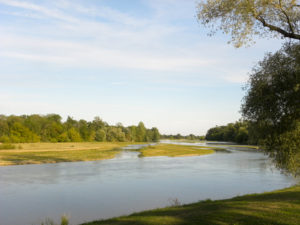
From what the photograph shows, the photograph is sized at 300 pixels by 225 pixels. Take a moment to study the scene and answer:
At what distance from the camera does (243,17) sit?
13641mm

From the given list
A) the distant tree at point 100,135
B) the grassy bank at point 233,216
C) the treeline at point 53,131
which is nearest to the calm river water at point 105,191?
the grassy bank at point 233,216

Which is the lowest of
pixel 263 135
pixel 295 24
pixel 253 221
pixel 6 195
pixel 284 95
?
pixel 6 195

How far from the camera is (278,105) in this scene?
46.6 ft

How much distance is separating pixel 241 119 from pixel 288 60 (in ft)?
13.3

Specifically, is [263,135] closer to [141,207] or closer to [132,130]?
[141,207]

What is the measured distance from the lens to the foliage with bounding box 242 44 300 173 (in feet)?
44.8

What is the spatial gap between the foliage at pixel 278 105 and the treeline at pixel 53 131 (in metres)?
104

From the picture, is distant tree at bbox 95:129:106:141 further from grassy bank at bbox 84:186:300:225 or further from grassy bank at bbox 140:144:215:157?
grassy bank at bbox 84:186:300:225

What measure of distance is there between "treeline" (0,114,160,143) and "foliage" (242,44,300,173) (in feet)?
340

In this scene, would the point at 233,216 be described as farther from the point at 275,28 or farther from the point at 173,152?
the point at 173,152

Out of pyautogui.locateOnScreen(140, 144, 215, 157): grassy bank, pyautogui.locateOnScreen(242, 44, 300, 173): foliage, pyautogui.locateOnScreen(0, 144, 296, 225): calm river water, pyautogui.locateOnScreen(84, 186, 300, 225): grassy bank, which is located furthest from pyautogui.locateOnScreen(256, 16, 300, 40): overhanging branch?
pyautogui.locateOnScreen(140, 144, 215, 157): grassy bank

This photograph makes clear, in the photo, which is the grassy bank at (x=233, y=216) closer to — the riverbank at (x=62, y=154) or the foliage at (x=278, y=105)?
the foliage at (x=278, y=105)

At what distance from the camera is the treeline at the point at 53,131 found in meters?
113

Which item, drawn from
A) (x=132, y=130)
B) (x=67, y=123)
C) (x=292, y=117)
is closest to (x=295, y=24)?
(x=292, y=117)
